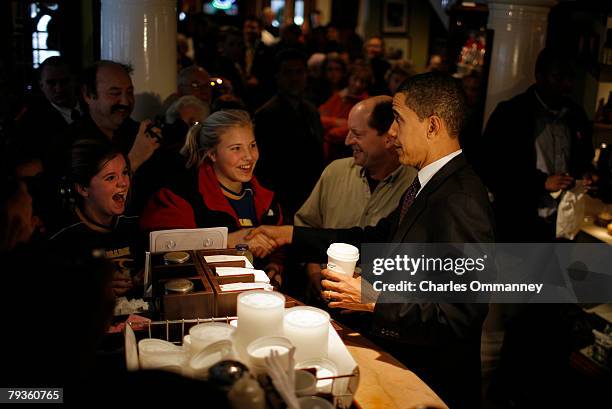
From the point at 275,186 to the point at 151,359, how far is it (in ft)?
11.4

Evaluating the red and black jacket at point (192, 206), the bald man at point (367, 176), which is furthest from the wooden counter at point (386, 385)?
the bald man at point (367, 176)

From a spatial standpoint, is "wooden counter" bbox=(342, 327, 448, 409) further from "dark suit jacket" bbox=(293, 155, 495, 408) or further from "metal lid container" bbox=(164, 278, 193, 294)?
"metal lid container" bbox=(164, 278, 193, 294)

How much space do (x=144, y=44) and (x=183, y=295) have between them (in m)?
3.28

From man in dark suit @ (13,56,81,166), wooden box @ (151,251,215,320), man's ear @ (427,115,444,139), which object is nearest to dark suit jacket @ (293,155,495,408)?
man's ear @ (427,115,444,139)

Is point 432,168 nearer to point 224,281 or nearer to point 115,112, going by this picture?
point 224,281

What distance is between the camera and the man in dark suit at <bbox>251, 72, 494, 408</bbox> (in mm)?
2135

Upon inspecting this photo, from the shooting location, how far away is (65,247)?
130 cm

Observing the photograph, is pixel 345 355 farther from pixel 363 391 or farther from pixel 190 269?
pixel 190 269

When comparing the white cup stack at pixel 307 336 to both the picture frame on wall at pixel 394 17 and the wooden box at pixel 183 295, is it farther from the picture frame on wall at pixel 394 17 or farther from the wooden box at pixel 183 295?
the picture frame on wall at pixel 394 17

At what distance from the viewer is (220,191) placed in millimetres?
3182

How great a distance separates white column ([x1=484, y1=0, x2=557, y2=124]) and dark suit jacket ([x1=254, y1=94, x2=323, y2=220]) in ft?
5.35

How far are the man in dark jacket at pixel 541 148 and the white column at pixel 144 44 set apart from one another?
→ 257cm

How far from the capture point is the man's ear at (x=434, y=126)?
2.38 meters

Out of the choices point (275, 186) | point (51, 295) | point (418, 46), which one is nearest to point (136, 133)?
point (275, 186)
